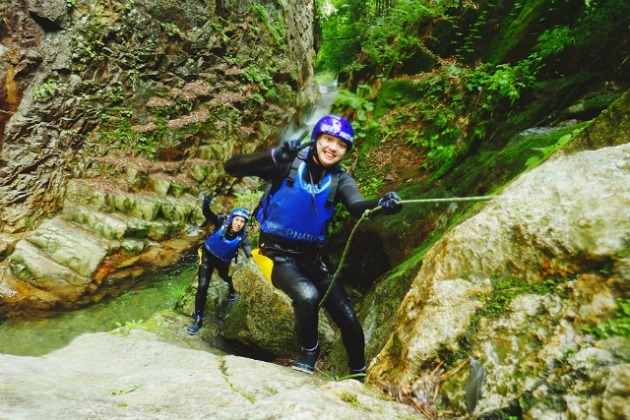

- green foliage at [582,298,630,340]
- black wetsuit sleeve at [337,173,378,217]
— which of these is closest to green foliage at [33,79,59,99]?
black wetsuit sleeve at [337,173,378,217]

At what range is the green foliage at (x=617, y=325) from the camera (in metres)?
1.52

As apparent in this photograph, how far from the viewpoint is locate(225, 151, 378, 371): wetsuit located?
3322 mm

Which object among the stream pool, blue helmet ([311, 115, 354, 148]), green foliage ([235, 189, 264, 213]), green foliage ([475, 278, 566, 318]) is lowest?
the stream pool

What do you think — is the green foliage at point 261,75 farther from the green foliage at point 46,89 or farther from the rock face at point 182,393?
the rock face at point 182,393

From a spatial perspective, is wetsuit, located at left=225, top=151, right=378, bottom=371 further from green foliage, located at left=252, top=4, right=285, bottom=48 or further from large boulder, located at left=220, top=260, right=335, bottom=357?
green foliage, located at left=252, top=4, right=285, bottom=48

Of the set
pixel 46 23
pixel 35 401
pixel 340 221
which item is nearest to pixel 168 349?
pixel 35 401

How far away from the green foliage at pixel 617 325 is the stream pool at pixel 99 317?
806 cm

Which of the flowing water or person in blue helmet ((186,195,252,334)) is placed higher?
person in blue helmet ((186,195,252,334))

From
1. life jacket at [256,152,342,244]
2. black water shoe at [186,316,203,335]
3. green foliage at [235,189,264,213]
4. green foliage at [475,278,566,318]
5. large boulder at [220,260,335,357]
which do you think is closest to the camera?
green foliage at [475,278,566,318]

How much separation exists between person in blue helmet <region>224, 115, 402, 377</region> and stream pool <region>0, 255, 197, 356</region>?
5630mm

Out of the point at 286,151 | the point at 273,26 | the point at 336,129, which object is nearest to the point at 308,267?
the point at 286,151

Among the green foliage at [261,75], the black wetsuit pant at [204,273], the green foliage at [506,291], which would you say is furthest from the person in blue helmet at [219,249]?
the green foliage at [261,75]

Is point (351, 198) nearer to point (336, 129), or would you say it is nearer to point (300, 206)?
point (300, 206)

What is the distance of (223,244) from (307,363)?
13.0ft
